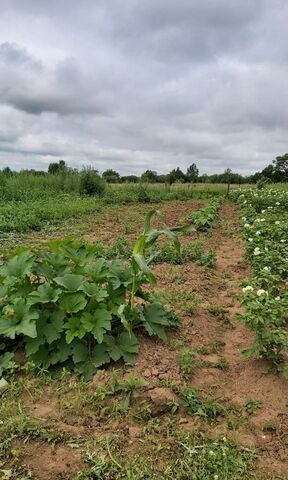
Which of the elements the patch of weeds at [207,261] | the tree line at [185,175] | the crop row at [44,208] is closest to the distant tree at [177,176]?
the tree line at [185,175]

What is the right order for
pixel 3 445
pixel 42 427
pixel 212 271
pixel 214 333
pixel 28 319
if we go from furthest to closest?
pixel 212 271, pixel 214 333, pixel 28 319, pixel 42 427, pixel 3 445

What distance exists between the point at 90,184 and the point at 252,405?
14.8 metres

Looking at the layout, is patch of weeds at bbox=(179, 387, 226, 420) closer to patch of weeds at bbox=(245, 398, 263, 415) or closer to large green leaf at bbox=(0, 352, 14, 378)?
patch of weeds at bbox=(245, 398, 263, 415)

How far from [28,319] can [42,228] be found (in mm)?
6175

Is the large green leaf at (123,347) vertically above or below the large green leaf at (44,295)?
below

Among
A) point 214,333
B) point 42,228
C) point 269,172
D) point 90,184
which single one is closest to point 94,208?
point 42,228

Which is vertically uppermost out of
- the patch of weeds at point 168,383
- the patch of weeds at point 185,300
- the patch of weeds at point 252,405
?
the patch of weeds at point 185,300

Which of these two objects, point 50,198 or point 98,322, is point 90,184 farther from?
point 98,322

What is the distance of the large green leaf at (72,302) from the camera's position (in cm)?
266

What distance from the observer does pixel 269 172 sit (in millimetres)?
52750

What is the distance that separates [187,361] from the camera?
2.73 meters

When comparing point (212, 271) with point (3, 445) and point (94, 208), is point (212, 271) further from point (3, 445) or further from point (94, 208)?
point (94, 208)

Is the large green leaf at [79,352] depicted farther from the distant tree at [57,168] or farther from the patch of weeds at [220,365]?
the distant tree at [57,168]

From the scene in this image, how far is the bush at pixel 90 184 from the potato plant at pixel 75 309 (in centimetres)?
1375
